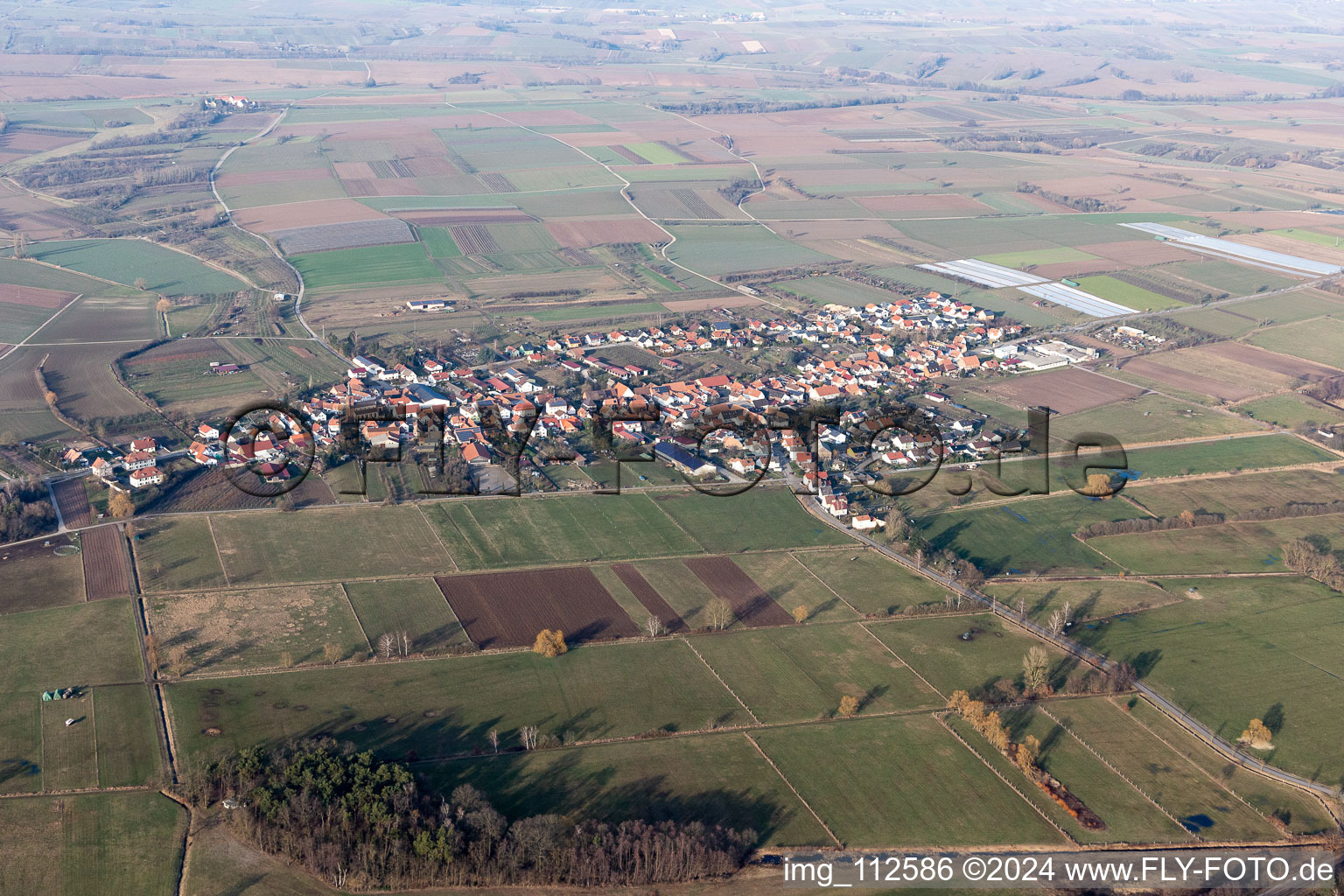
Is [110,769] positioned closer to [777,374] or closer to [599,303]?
[777,374]

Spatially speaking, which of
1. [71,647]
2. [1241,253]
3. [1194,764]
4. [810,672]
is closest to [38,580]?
[71,647]

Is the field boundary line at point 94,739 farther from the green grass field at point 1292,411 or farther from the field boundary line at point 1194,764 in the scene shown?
the green grass field at point 1292,411

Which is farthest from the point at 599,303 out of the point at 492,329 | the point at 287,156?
the point at 287,156

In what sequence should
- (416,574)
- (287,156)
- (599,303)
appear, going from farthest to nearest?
(287,156), (599,303), (416,574)

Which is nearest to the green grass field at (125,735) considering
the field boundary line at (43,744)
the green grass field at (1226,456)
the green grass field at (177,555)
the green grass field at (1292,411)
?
the field boundary line at (43,744)

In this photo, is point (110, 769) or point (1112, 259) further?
point (1112, 259)

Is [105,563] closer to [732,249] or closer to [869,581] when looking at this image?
[869,581]

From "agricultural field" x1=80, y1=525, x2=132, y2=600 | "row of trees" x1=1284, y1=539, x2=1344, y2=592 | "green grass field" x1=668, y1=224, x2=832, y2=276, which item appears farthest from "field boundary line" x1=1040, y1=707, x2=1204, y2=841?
"green grass field" x1=668, y1=224, x2=832, y2=276
